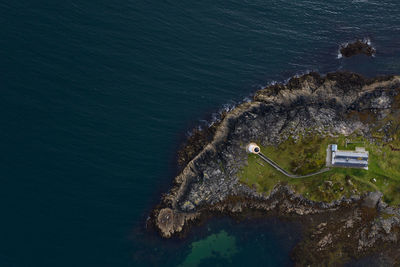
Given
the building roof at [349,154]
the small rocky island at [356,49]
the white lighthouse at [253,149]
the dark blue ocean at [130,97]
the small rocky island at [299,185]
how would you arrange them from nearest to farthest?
the dark blue ocean at [130,97] → the building roof at [349,154] → the white lighthouse at [253,149] → the small rocky island at [299,185] → the small rocky island at [356,49]

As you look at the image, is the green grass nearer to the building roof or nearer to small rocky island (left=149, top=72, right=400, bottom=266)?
small rocky island (left=149, top=72, right=400, bottom=266)

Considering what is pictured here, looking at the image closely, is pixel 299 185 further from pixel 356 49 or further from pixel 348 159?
pixel 356 49

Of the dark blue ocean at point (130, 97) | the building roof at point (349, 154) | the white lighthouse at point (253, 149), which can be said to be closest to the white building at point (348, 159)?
the building roof at point (349, 154)

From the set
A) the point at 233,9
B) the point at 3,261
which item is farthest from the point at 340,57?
the point at 3,261

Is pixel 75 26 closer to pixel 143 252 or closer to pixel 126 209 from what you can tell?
pixel 126 209

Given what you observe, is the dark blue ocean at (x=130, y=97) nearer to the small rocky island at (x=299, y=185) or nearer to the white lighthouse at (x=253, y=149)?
the small rocky island at (x=299, y=185)

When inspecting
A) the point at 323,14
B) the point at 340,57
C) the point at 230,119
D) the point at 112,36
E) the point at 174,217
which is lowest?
the point at 174,217
